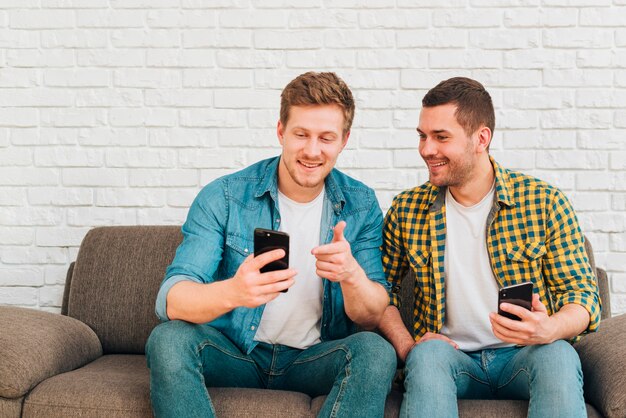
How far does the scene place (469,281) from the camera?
2340 millimetres

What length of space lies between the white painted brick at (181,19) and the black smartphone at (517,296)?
1731 mm

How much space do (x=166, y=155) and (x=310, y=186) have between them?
103 cm

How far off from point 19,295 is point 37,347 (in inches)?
38.4

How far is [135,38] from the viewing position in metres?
3.09

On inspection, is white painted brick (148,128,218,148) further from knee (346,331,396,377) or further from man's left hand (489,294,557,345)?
man's left hand (489,294,557,345)

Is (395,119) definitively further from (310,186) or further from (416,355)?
(416,355)

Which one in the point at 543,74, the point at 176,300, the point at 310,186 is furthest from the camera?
the point at 543,74

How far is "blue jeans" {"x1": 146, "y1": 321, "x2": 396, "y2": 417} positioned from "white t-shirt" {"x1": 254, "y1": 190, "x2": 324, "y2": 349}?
0.05m

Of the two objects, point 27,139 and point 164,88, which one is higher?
point 164,88

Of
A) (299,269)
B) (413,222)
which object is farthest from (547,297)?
(299,269)

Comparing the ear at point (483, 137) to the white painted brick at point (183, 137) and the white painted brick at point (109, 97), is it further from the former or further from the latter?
the white painted brick at point (109, 97)

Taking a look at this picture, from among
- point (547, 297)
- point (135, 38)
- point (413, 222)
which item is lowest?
point (547, 297)

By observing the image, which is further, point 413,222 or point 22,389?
point 413,222

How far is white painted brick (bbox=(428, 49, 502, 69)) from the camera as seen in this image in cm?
302
